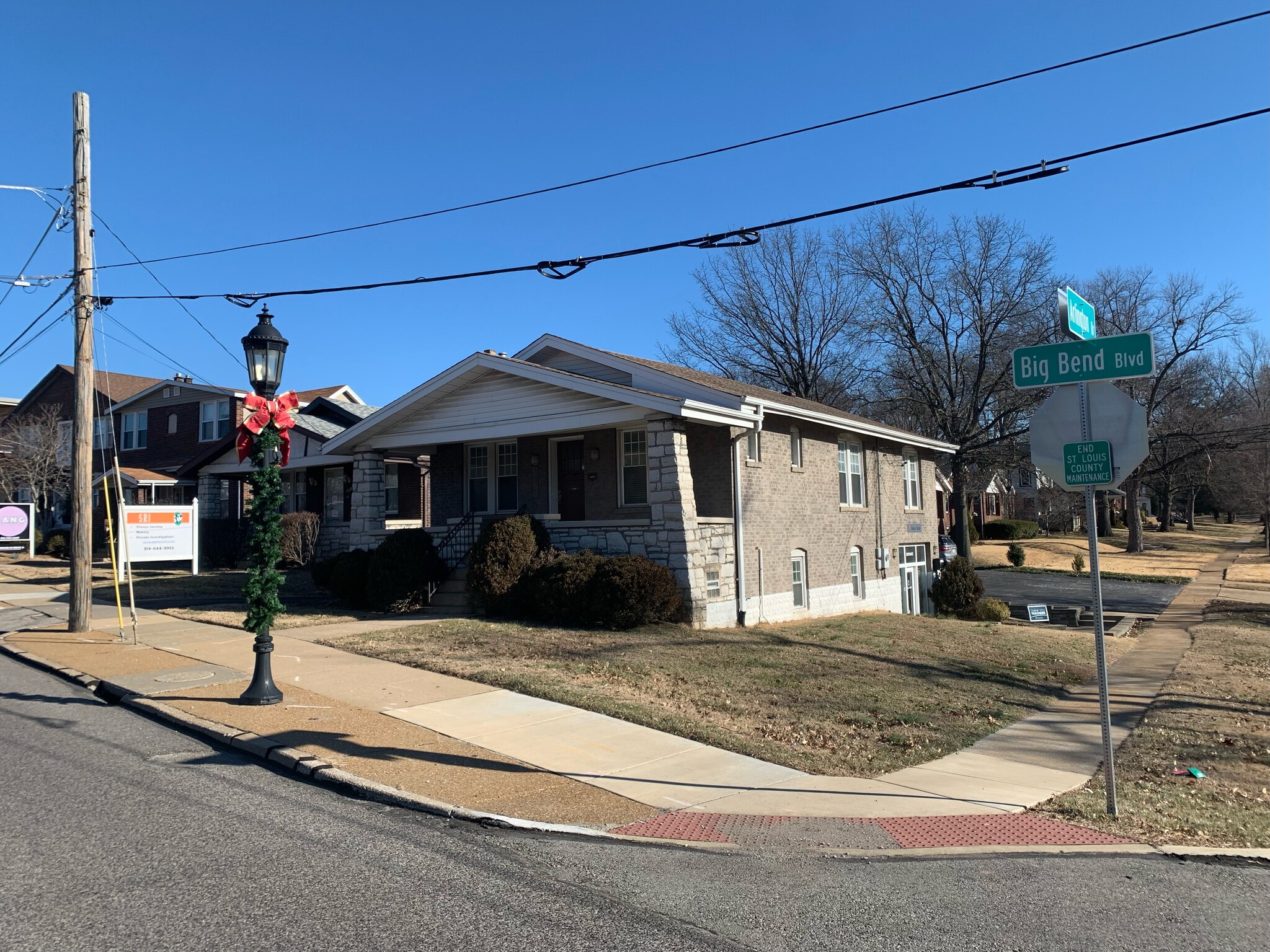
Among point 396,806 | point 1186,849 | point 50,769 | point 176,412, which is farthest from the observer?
point 176,412

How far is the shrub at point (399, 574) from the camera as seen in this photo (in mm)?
16766

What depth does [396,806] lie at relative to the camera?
6.46m

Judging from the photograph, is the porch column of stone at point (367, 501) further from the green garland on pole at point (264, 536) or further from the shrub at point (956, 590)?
the shrub at point (956, 590)

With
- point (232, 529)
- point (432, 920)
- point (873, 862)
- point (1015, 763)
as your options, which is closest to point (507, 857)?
point (432, 920)

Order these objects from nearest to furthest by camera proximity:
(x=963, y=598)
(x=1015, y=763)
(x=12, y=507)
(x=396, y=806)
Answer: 1. (x=396, y=806)
2. (x=1015, y=763)
3. (x=963, y=598)
4. (x=12, y=507)

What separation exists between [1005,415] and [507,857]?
120ft

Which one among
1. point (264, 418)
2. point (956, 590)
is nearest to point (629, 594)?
point (264, 418)

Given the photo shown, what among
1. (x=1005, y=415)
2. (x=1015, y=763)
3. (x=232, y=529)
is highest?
(x=1005, y=415)

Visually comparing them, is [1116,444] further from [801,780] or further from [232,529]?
[232,529]

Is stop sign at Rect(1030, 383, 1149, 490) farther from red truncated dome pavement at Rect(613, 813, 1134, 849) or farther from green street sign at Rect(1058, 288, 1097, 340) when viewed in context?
red truncated dome pavement at Rect(613, 813, 1134, 849)

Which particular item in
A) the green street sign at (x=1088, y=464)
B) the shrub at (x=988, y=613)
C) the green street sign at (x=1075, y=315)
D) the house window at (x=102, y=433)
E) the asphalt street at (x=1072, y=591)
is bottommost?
the asphalt street at (x=1072, y=591)

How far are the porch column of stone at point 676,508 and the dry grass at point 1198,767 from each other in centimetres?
684

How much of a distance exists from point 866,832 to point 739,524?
1083 centimetres

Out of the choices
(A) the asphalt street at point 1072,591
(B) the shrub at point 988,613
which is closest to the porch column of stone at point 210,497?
(B) the shrub at point 988,613
